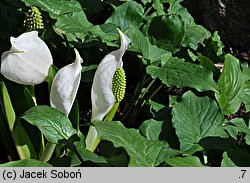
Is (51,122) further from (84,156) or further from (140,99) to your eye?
(140,99)

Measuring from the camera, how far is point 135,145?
1402mm

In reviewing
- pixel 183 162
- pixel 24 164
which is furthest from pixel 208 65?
pixel 24 164

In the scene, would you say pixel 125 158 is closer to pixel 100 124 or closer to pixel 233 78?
pixel 100 124

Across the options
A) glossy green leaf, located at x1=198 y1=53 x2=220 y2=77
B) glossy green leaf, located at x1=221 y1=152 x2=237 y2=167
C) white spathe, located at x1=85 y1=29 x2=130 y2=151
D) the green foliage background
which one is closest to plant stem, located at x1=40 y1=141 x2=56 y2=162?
the green foliage background

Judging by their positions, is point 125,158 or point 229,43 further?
point 229,43

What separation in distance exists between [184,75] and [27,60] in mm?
475

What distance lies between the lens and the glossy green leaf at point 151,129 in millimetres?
1603

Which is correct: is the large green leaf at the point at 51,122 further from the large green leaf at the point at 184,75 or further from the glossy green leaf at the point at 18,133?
the large green leaf at the point at 184,75

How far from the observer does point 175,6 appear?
7.43ft

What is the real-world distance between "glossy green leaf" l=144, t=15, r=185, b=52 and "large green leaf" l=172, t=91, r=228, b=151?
1.09 ft

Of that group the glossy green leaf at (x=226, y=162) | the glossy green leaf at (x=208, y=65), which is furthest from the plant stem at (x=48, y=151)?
the glossy green leaf at (x=208, y=65)

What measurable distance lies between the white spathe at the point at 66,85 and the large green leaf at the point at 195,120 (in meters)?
0.29

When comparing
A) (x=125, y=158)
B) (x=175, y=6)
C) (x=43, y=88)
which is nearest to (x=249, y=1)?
(x=175, y=6)

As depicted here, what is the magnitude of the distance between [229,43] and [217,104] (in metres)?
0.88
